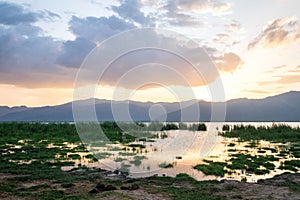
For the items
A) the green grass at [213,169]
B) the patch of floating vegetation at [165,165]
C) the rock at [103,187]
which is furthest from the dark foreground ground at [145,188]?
the patch of floating vegetation at [165,165]

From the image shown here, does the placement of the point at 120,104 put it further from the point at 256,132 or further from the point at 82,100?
the point at 256,132

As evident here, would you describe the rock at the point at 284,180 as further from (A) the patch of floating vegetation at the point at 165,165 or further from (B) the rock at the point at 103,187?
(B) the rock at the point at 103,187

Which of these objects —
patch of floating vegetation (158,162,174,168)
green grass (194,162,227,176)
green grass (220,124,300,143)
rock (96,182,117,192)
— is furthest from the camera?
green grass (220,124,300,143)

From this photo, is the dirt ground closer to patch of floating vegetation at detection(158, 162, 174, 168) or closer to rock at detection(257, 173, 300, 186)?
rock at detection(257, 173, 300, 186)

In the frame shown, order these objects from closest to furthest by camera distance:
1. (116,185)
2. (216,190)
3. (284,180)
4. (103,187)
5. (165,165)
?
(103,187) → (216,190) → (116,185) → (284,180) → (165,165)

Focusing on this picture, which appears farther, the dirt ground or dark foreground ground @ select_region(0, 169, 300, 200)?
dark foreground ground @ select_region(0, 169, 300, 200)

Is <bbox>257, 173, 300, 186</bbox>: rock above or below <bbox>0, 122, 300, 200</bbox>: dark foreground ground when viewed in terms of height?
above

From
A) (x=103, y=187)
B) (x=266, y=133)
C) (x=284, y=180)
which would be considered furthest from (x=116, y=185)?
(x=266, y=133)

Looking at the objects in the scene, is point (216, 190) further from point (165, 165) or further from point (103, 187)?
point (165, 165)

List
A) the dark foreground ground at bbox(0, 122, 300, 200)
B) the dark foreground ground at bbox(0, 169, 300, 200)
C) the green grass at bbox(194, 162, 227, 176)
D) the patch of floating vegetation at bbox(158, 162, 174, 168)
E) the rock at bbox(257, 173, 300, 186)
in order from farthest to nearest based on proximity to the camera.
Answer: the patch of floating vegetation at bbox(158, 162, 174, 168) < the green grass at bbox(194, 162, 227, 176) < the rock at bbox(257, 173, 300, 186) < the dark foreground ground at bbox(0, 122, 300, 200) < the dark foreground ground at bbox(0, 169, 300, 200)

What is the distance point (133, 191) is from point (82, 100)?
12.8 m

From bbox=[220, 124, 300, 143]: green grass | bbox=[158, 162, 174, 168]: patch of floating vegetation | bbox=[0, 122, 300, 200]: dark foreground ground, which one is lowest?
bbox=[0, 122, 300, 200]: dark foreground ground

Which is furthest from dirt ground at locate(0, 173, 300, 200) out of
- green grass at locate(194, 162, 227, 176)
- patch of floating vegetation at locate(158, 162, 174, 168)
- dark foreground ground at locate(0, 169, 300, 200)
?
patch of floating vegetation at locate(158, 162, 174, 168)

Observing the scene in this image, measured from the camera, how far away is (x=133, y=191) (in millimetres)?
12766
